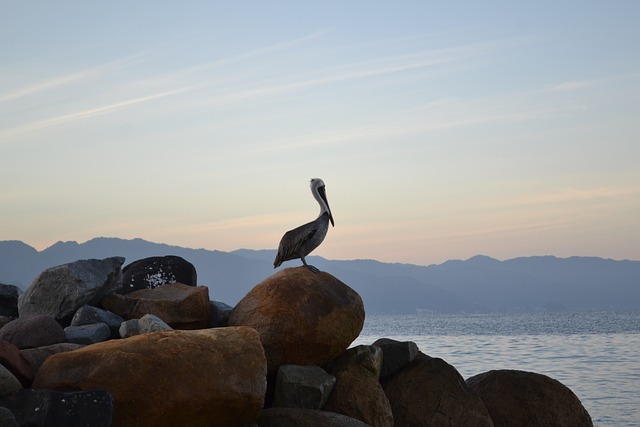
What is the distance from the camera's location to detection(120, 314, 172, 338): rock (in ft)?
43.0

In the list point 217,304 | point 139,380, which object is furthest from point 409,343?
point 139,380

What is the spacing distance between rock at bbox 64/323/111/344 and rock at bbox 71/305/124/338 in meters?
0.32

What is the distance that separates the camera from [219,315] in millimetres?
15383

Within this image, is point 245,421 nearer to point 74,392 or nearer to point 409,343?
point 74,392

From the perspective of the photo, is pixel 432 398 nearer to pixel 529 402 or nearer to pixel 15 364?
pixel 529 402

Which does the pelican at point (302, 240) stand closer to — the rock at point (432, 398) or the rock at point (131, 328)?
the rock at point (432, 398)

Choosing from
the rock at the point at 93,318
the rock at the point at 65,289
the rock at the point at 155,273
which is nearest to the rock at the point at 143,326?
the rock at the point at 93,318

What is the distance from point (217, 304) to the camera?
51.6 ft

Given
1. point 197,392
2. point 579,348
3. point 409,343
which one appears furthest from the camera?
point 579,348

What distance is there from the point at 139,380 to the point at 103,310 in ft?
13.1

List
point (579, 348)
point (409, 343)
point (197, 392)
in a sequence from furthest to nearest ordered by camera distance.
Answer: point (579, 348), point (409, 343), point (197, 392)

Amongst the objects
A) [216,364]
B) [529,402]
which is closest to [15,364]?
[216,364]

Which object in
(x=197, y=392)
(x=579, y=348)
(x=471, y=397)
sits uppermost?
(x=197, y=392)

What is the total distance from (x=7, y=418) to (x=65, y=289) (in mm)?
5195
